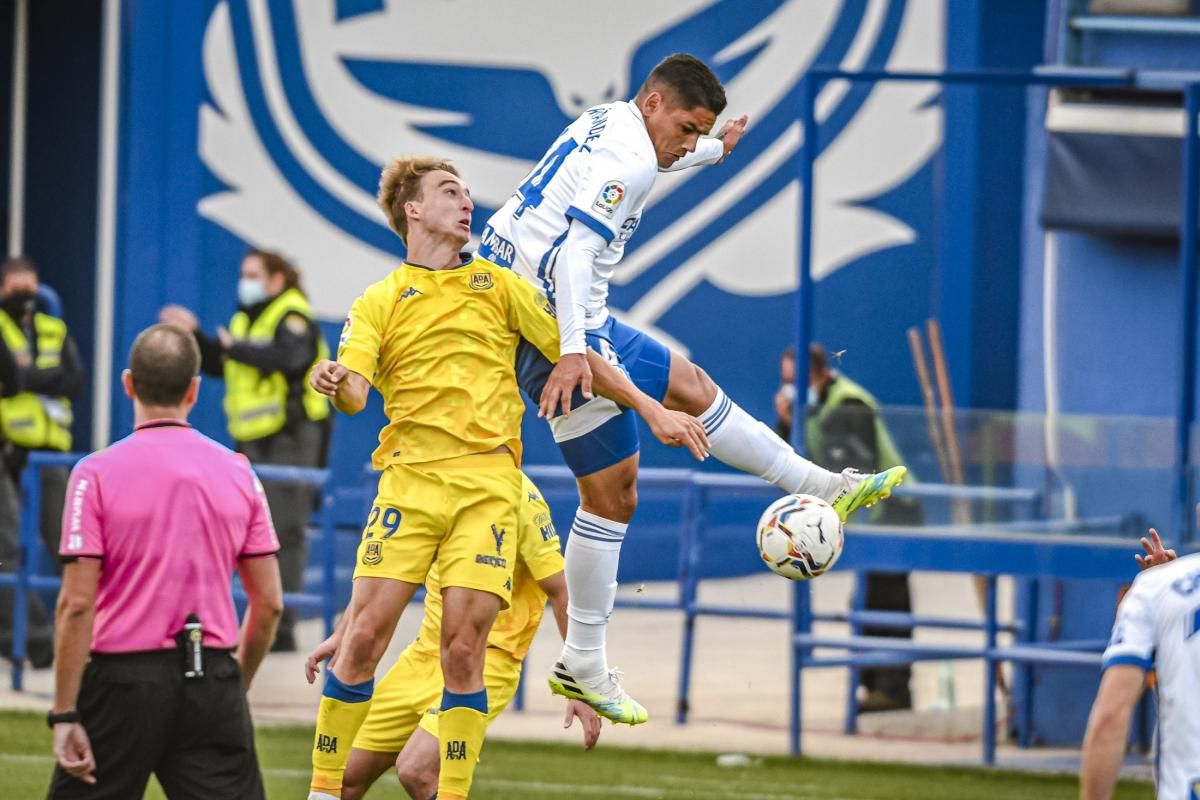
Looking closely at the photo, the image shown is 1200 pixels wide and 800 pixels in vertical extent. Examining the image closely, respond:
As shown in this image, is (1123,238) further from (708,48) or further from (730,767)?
(708,48)

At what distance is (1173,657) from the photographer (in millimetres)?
5312

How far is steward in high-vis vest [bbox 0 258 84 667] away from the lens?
12625 millimetres

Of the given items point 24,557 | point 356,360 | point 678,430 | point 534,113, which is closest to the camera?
point 356,360

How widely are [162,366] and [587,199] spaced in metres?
1.76

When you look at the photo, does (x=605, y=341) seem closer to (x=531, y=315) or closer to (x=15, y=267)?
(x=531, y=315)

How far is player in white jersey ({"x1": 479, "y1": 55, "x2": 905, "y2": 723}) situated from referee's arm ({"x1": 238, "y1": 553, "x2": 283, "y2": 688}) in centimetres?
130

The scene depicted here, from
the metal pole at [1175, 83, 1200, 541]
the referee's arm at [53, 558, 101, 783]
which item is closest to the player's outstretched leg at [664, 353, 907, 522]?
the referee's arm at [53, 558, 101, 783]

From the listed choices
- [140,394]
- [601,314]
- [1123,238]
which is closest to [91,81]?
[1123,238]

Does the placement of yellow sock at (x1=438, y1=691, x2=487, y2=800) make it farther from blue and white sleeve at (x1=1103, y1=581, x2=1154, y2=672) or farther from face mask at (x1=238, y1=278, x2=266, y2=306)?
face mask at (x1=238, y1=278, x2=266, y2=306)

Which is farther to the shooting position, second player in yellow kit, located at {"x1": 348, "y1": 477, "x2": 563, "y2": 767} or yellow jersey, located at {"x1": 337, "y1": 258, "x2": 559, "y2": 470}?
second player in yellow kit, located at {"x1": 348, "y1": 477, "x2": 563, "y2": 767}

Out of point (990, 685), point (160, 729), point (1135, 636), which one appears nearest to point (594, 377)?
point (160, 729)

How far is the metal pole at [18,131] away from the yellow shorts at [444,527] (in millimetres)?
11340

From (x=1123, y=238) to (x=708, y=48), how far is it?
→ 20.1 feet

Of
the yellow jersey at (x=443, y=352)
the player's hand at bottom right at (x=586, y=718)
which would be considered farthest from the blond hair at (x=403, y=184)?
the player's hand at bottom right at (x=586, y=718)
